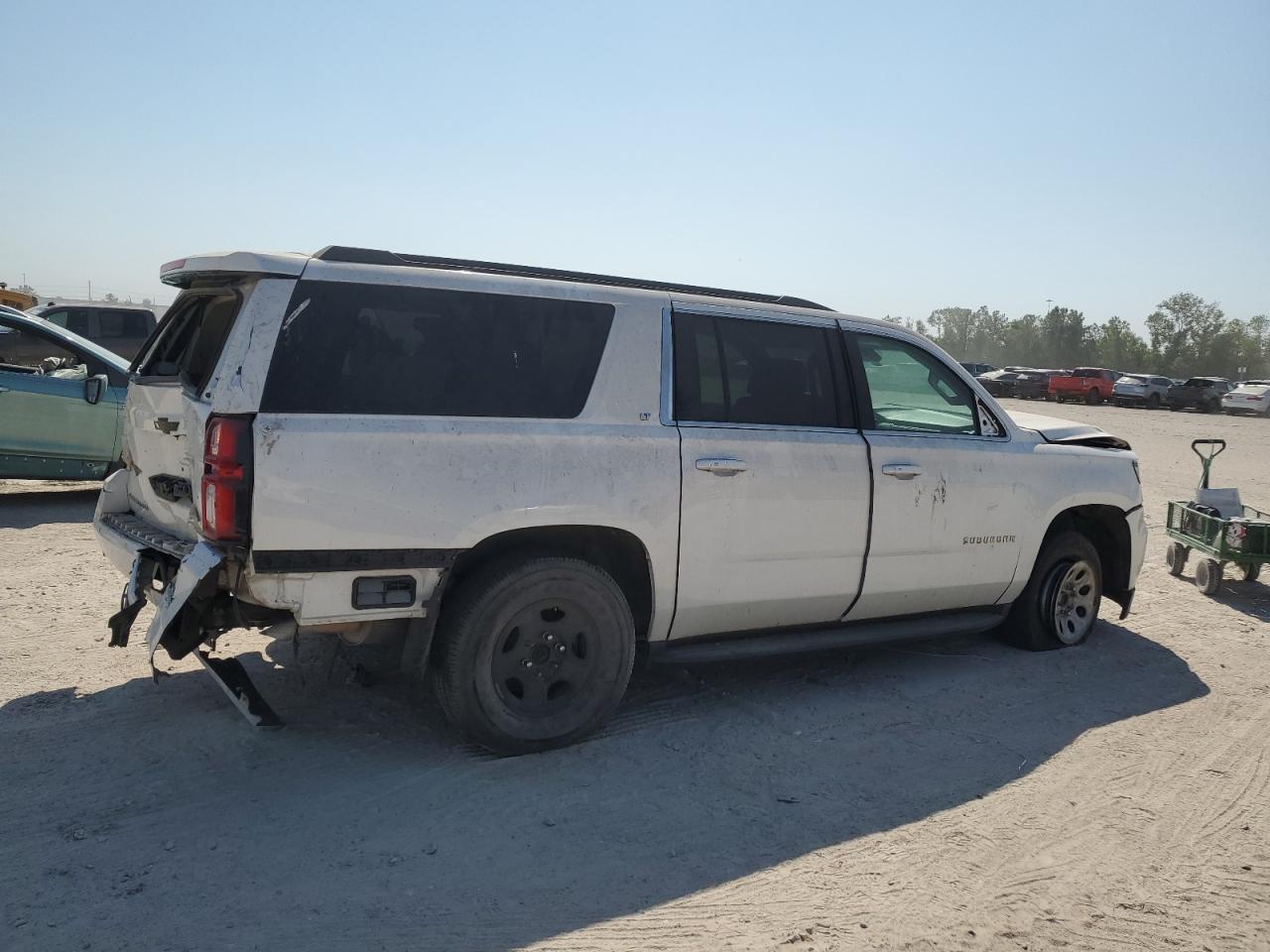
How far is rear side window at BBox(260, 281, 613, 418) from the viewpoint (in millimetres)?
3916

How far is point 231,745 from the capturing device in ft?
14.5

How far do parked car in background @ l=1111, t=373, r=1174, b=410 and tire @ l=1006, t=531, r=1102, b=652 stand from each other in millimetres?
40783

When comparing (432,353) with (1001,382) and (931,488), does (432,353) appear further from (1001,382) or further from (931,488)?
(1001,382)

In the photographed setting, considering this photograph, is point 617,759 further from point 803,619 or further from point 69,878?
point 69,878

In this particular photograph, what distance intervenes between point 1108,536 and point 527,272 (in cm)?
432

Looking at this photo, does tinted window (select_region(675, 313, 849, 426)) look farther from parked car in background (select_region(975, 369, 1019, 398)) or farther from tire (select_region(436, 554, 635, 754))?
parked car in background (select_region(975, 369, 1019, 398))

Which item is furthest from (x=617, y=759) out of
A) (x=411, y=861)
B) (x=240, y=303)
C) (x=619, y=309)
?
(x=240, y=303)

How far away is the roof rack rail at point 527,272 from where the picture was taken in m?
4.15

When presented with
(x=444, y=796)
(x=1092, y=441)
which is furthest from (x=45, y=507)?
(x=1092, y=441)

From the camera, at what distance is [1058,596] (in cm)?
634

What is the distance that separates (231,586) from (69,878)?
1.11m

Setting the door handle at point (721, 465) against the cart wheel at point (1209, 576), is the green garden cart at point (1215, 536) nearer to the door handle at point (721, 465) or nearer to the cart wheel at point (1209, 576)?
the cart wheel at point (1209, 576)

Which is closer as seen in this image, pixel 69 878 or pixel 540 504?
pixel 69 878

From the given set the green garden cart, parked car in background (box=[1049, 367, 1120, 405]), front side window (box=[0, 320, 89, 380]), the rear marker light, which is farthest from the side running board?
parked car in background (box=[1049, 367, 1120, 405])
